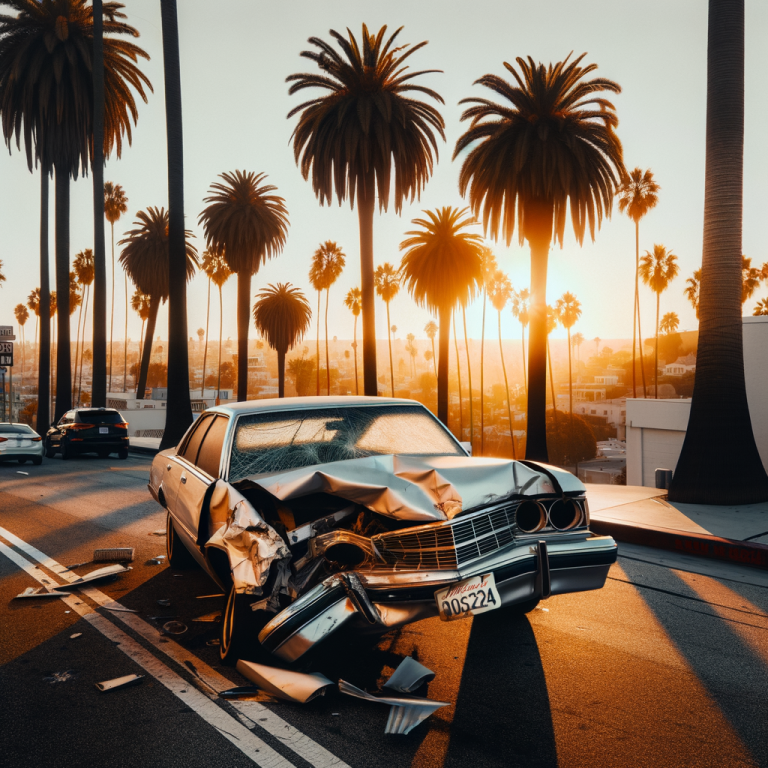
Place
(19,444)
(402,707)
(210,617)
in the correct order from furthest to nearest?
(19,444) → (210,617) → (402,707)

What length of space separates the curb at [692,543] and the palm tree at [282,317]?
5081 cm

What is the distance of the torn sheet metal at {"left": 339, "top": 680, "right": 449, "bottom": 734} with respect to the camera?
323 centimetres

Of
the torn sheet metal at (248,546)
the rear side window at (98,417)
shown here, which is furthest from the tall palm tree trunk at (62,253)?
the torn sheet metal at (248,546)

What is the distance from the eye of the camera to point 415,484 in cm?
382

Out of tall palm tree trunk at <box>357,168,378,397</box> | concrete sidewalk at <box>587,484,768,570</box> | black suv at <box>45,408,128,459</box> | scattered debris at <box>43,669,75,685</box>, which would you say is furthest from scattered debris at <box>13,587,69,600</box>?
tall palm tree trunk at <box>357,168,378,397</box>

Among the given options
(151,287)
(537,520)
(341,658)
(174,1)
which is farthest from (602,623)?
(151,287)

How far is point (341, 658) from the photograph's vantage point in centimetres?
411

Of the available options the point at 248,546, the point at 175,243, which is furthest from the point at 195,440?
the point at 175,243

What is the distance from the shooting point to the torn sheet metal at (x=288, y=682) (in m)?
3.47

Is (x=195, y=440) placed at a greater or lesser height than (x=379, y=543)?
greater

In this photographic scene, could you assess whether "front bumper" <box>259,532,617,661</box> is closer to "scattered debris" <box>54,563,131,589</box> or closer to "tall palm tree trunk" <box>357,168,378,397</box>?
"scattered debris" <box>54,563,131,589</box>

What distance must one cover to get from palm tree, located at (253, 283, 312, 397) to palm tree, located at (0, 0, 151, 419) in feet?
88.1

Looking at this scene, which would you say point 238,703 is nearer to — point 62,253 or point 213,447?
point 213,447

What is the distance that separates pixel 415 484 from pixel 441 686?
1158 millimetres
